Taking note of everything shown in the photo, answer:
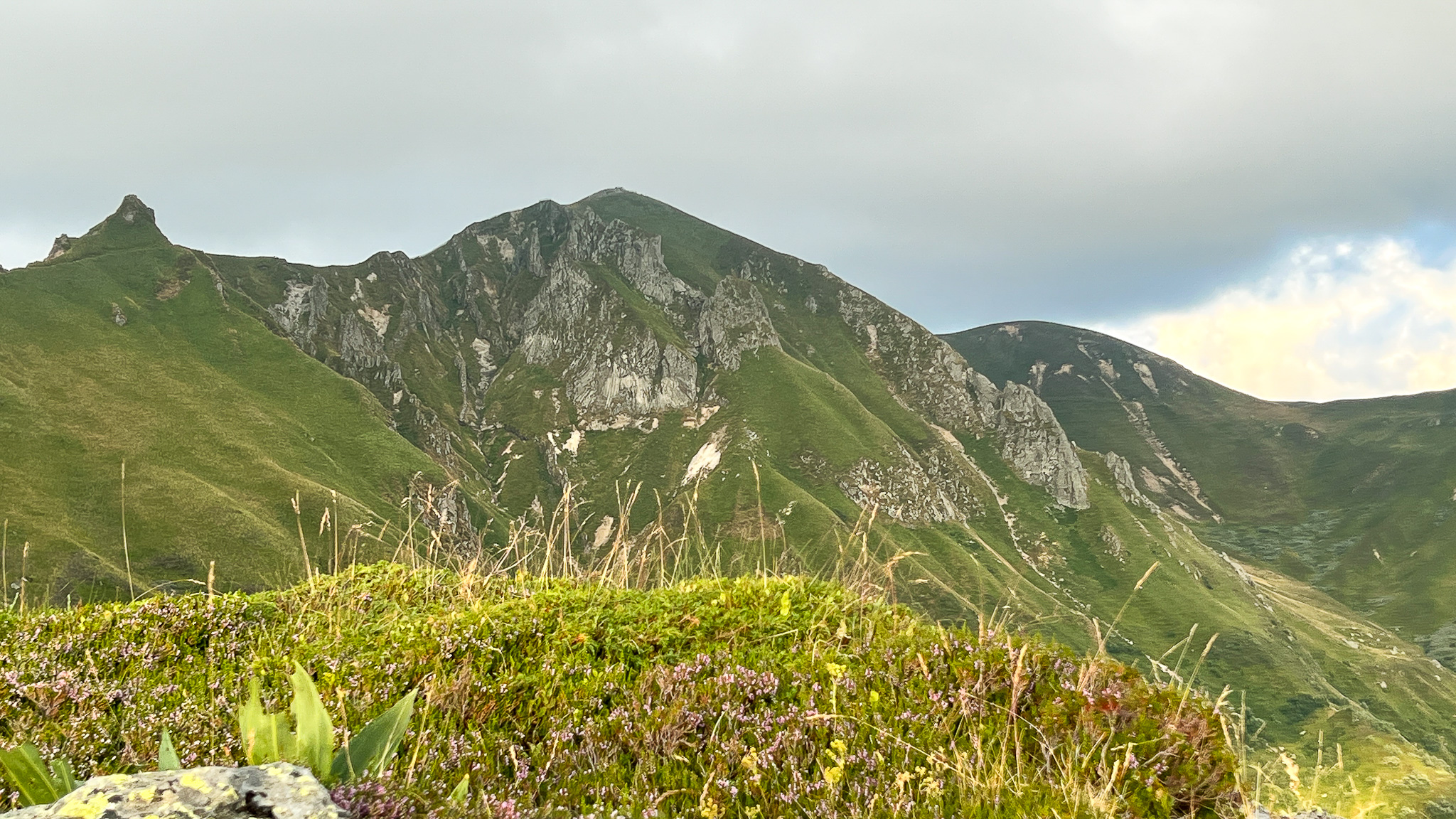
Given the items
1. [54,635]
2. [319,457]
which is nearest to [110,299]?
[319,457]

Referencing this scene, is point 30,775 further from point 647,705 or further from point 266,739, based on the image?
point 647,705

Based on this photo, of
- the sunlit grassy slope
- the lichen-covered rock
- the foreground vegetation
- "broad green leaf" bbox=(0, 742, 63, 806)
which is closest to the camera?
the lichen-covered rock

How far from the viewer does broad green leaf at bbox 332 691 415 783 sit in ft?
10.8

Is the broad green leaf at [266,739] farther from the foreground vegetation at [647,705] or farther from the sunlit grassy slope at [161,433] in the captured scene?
the sunlit grassy slope at [161,433]

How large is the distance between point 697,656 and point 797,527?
550 ft

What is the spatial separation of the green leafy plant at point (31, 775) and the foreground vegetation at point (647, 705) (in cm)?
34

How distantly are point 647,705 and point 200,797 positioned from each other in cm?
280

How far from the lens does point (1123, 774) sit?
4055mm

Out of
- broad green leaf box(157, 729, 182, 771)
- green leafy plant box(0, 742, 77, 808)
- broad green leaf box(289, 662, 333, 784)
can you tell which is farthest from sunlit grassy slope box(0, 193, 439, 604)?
broad green leaf box(289, 662, 333, 784)

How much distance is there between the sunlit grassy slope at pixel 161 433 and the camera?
352 feet

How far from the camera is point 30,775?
9.46 ft

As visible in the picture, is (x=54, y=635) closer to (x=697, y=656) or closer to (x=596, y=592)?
(x=596, y=592)

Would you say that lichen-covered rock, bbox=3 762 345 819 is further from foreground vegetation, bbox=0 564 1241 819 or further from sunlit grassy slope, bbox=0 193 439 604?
sunlit grassy slope, bbox=0 193 439 604

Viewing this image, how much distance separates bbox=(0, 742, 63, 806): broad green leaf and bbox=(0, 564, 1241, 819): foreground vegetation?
0.40 m
